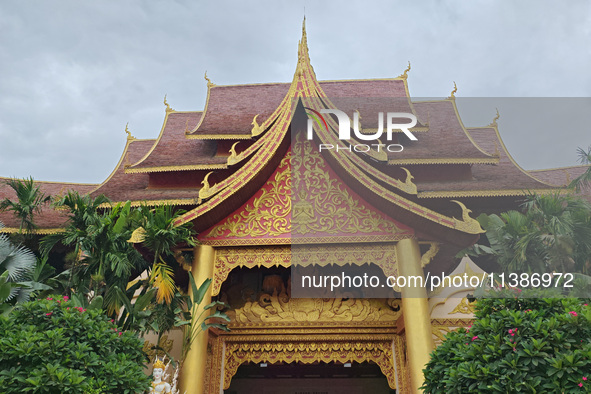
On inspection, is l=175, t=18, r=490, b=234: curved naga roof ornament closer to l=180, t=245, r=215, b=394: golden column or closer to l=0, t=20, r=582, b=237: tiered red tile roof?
l=0, t=20, r=582, b=237: tiered red tile roof

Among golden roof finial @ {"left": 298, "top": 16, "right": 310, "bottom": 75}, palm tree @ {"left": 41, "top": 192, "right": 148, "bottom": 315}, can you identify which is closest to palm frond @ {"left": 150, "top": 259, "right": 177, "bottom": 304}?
palm tree @ {"left": 41, "top": 192, "right": 148, "bottom": 315}

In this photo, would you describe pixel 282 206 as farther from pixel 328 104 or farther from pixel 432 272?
pixel 432 272

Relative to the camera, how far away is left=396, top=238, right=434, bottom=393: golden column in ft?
18.9

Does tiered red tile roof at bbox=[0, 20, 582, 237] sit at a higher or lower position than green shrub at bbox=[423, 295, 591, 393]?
higher

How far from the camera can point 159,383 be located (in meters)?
5.19

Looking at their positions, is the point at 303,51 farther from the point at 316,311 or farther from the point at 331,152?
the point at 316,311

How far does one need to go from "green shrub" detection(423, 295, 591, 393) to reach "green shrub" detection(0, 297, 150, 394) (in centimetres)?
315

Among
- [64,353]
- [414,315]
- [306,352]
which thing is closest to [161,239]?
[64,353]

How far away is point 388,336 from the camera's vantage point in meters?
7.23

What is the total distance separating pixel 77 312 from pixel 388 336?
4.59m

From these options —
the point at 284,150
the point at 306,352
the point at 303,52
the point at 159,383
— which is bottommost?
the point at 159,383

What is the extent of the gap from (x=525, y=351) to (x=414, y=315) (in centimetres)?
238

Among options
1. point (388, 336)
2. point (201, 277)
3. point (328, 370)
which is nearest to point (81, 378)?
point (201, 277)

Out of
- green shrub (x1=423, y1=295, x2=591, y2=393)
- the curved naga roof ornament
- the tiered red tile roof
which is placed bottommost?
green shrub (x1=423, y1=295, x2=591, y2=393)
